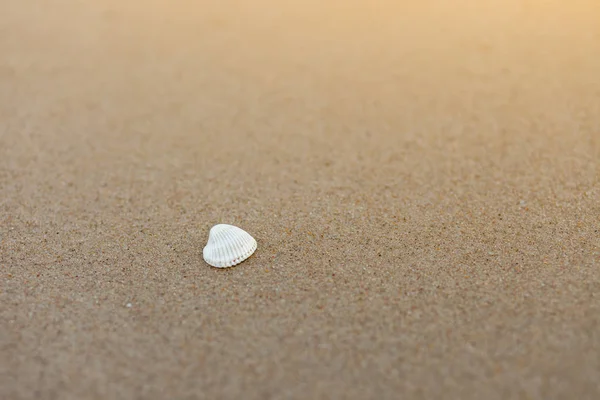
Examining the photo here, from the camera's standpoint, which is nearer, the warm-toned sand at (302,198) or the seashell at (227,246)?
the warm-toned sand at (302,198)

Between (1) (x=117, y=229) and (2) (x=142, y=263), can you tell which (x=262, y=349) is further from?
(1) (x=117, y=229)

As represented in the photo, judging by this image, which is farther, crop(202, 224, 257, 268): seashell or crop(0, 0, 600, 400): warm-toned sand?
crop(202, 224, 257, 268): seashell

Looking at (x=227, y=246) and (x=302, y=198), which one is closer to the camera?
(x=227, y=246)

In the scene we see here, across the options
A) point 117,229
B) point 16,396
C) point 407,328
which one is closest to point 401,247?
point 407,328
